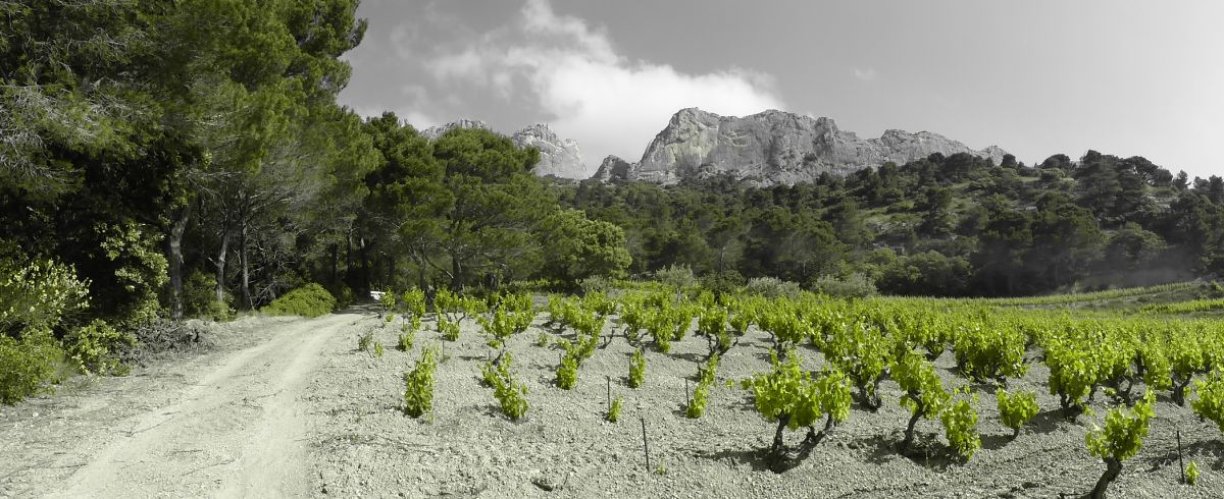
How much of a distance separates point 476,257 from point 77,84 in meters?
12.1

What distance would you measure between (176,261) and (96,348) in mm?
4677

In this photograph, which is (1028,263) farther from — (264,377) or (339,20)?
(264,377)

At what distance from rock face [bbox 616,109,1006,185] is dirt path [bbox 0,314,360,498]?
124592 millimetres

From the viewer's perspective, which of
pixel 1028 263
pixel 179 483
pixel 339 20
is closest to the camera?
pixel 179 483

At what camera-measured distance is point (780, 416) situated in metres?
7.89

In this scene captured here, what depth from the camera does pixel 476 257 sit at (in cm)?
2091

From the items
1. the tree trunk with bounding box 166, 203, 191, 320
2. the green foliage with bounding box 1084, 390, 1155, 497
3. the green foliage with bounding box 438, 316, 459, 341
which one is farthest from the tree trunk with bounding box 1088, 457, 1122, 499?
the tree trunk with bounding box 166, 203, 191, 320

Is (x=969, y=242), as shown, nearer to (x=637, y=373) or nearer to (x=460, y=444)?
(x=637, y=373)

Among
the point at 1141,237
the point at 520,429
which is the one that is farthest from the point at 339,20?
the point at 1141,237

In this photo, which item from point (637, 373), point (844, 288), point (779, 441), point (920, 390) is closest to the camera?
point (779, 441)

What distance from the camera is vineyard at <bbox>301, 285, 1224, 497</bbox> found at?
7.35m

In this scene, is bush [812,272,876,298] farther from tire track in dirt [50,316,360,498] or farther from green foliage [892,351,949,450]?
tire track in dirt [50,316,360,498]

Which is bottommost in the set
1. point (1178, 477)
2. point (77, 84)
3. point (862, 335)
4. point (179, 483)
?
point (1178, 477)

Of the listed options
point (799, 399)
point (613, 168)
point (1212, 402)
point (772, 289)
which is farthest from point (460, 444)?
point (613, 168)
